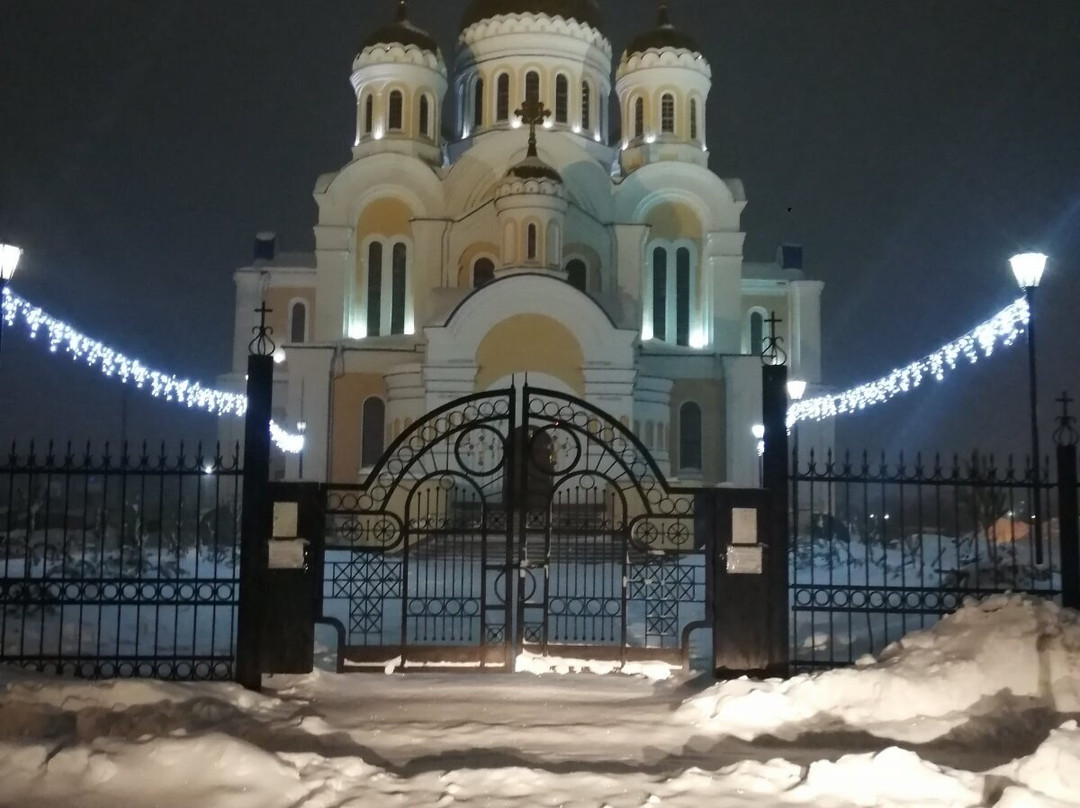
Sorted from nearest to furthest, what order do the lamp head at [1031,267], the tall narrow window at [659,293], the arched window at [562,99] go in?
1. the lamp head at [1031,267]
2. the tall narrow window at [659,293]
3. the arched window at [562,99]

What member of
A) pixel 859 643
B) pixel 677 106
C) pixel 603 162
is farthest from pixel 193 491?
pixel 859 643

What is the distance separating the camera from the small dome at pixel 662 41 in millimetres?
30703

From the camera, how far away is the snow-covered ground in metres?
5.22

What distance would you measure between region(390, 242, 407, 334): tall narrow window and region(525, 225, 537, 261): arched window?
475cm

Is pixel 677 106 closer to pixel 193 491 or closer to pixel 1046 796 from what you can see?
pixel 193 491

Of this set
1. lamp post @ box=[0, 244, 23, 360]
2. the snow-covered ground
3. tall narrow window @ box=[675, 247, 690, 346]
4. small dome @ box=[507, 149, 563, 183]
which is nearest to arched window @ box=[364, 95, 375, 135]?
small dome @ box=[507, 149, 563, 183]

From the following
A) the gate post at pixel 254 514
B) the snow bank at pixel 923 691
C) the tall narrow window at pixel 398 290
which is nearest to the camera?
the snow bank at pixel 923 691

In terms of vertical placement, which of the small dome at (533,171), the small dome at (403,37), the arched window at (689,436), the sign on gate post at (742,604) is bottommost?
the sign on gate post at (742,604)

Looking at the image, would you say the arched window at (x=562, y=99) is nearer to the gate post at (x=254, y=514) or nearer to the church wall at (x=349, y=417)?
the church wall at (x=349, y=417)

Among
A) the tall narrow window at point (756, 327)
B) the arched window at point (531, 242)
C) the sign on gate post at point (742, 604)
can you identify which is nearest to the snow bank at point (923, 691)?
the sign on gate post at point (742, 604)

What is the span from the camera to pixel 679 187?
96.3 feet

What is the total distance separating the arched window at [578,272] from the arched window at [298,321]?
963 cm

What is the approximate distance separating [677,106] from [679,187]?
304 centimetres

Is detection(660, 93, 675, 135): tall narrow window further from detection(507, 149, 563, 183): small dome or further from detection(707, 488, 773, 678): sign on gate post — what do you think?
detection(707, 488, 773, 678): sign on gate post
